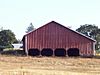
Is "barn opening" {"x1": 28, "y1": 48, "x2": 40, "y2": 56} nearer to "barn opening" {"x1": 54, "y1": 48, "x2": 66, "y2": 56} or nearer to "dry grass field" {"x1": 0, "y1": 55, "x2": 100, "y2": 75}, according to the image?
"barn opening" {"x1": 54, "y1": 48, "x2": 66, "y2": 56}

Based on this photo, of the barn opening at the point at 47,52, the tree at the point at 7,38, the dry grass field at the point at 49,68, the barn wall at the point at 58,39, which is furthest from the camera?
the tree at the point at 7,38

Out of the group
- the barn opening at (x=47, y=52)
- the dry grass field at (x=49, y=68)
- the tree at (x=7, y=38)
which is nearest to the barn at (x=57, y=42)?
the barn opening at (x=47, y=52)

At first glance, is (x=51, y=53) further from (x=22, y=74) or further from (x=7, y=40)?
(x=7, y=40)

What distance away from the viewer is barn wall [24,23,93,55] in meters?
52.4

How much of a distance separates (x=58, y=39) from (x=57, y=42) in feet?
1.62

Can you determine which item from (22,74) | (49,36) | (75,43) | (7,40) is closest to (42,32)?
(49,36)

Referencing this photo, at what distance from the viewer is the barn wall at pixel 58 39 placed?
172ft

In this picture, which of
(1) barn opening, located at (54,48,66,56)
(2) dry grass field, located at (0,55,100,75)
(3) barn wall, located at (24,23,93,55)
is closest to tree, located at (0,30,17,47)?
(3) barn wall, located at (24,23,93,55)

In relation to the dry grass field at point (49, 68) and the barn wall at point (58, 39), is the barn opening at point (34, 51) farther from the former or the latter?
the dry grass field at point (49, 68)

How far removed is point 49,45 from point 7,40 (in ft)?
259

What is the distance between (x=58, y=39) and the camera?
52656 millimetres

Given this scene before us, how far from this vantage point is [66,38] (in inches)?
2074

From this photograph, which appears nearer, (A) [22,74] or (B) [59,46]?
(A) [22,74]

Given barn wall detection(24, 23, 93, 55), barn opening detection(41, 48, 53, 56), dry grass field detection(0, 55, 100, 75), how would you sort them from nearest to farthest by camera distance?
dry grass field detection(0, 55, 100, 75)
barn opening detection(41, 48, 53, 56)
barn wall detection(24, 23, 93, 55)
